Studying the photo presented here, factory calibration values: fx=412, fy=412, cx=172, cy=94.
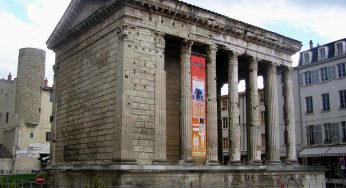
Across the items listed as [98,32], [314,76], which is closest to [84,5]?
[98,32]

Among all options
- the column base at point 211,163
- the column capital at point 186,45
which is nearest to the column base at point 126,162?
the column base at point 211,163

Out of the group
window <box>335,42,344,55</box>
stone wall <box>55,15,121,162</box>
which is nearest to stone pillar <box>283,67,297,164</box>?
window <box>335,42,344,55</box>

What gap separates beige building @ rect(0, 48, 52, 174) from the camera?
159ft

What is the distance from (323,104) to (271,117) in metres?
14.3

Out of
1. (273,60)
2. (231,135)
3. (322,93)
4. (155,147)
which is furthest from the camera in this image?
(322,93)

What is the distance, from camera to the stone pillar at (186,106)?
73.3 ft

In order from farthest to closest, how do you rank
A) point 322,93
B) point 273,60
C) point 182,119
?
point 322,93, point 273,60, point 182,119

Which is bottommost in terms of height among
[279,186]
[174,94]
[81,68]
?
[279,186]

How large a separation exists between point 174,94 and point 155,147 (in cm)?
520

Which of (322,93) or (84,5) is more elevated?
(84,5)

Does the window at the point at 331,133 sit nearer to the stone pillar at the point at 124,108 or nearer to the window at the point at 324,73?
the window at the point at 324,73

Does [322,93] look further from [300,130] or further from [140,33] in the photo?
[140,33]

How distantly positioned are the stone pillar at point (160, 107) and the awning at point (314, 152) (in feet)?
73.3

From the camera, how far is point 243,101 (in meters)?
48.9
